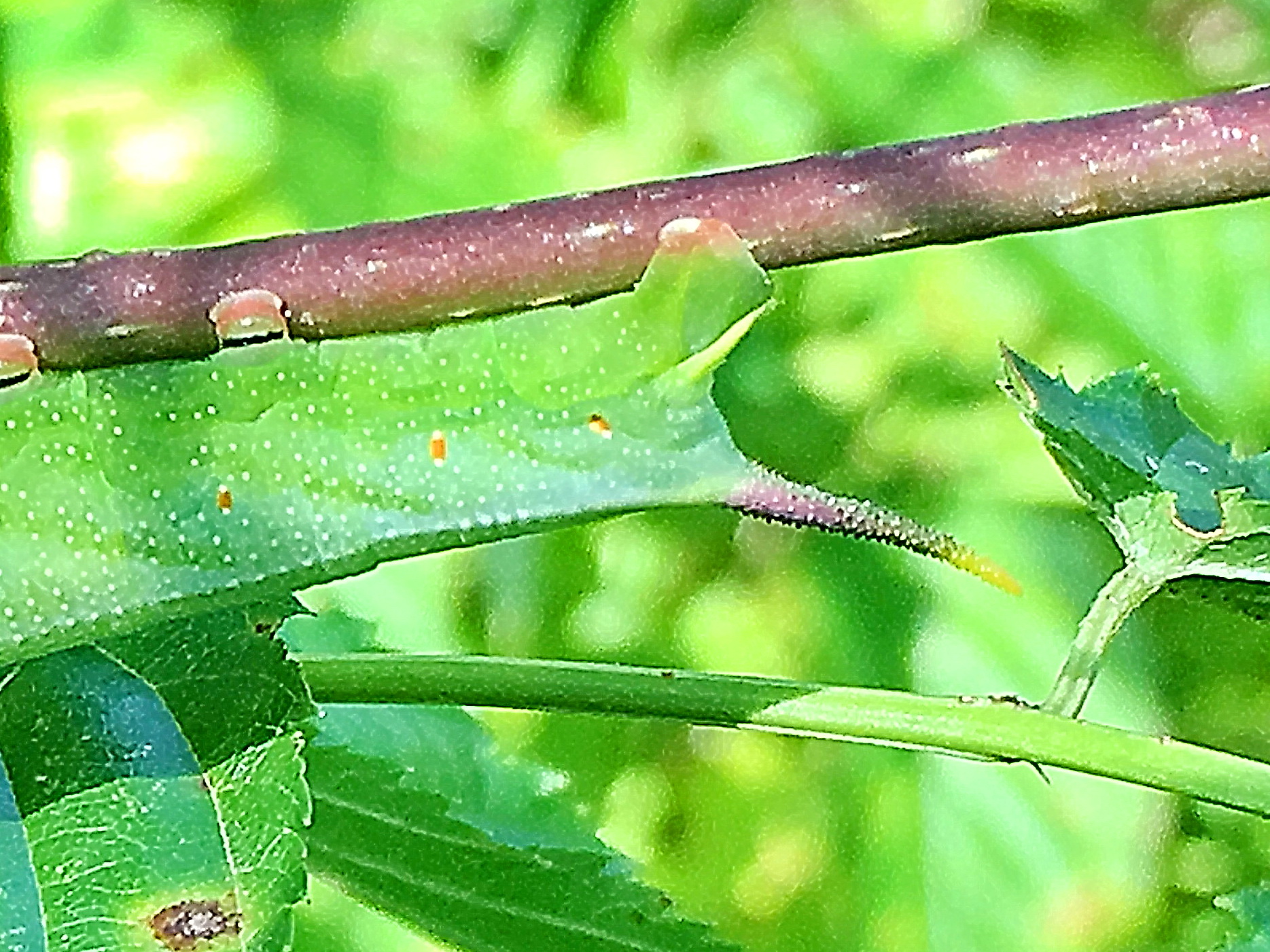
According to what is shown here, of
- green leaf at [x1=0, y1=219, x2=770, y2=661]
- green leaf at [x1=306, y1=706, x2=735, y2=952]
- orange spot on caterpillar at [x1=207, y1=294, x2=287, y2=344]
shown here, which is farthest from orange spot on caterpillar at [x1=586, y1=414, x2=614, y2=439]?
green leaf at [x1=306, y1=706, x2=735, y2=952]

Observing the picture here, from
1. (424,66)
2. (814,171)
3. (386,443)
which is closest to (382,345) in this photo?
(386,443)

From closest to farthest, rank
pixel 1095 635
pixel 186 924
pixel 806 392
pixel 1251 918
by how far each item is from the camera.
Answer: pixel 186 924
pixel 1095 635
pixel 1251 918
pixel 806 392

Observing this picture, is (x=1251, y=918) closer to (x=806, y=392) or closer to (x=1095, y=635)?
(x=1095, y=635)

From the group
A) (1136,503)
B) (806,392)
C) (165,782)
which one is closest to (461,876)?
(165,782)

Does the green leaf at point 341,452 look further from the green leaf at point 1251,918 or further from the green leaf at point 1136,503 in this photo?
the green leaf at point 1251,918

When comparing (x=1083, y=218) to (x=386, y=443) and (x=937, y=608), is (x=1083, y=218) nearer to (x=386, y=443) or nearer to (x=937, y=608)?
(x=386, y=443)

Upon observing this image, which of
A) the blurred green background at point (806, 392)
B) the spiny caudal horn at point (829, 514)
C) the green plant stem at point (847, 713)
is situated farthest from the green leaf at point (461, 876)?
the blurred green background at point (806, 392)

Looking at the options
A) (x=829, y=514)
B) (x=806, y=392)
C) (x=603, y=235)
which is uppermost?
(x=806, y=392)

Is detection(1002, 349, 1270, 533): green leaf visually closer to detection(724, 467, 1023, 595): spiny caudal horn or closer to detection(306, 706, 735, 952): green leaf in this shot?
detection(724, 467, 1023, 595): spiny caudal horn
